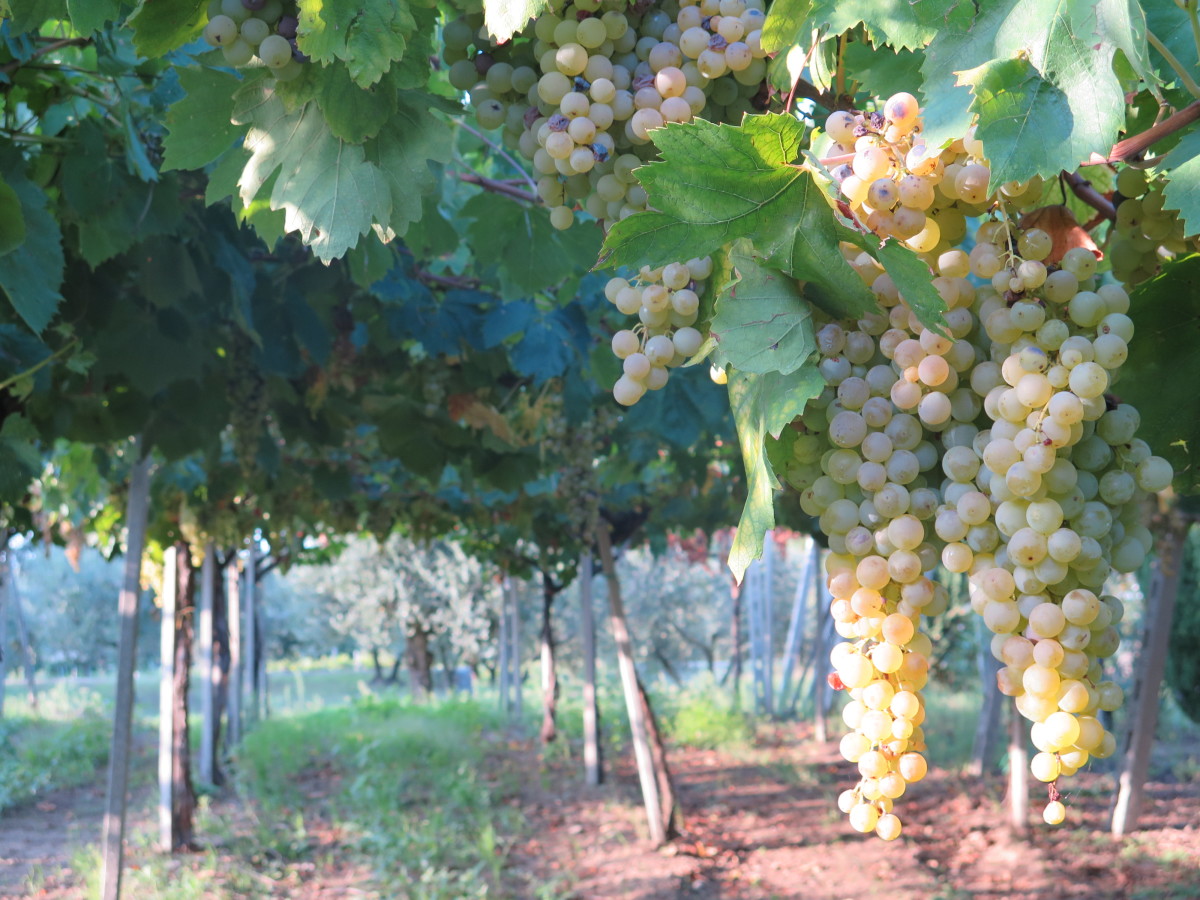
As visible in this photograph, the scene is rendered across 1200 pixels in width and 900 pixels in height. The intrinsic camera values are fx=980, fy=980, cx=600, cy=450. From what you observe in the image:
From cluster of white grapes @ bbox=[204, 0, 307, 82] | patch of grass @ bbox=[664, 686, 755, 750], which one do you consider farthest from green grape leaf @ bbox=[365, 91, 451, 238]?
patch of grass @ bbox=[664, 686, 755, 750]

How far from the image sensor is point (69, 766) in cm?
1150

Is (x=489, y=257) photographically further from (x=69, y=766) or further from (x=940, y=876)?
(x=69, y=766)

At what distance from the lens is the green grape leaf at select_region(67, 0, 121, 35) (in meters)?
0.92

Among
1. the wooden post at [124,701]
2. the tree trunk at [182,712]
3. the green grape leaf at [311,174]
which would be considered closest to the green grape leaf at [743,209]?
the green grape leaf at [311,174]

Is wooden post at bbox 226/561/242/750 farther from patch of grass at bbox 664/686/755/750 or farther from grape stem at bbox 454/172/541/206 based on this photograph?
grape stem at bbox 454/172/541/206

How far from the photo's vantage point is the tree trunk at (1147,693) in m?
6.68

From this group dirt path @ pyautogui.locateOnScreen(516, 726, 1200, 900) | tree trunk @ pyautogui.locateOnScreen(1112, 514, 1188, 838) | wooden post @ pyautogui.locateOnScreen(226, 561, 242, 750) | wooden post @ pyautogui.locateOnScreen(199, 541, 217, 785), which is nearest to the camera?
dirt path @ pyautogui.locateOnScreen(516, 726, 1200, 900)

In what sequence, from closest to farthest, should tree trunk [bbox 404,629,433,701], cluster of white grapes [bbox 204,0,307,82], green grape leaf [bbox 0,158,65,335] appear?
cluster of white grapes [bbox 204,0,307,82] → green grape leaf [bbox 0,158,65,335] → tree trunk [bbox 404,629,433,701]

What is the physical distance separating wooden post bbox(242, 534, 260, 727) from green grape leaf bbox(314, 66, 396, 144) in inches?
382

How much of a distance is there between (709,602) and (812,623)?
15.3 ft

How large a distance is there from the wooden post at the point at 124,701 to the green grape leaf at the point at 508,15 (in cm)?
324

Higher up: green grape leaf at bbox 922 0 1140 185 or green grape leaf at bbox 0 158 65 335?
green grape leaf at bbox 0 158 65 335

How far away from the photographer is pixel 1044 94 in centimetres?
63

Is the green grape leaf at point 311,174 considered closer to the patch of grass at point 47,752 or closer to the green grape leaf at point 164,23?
the green grape leaf at point 164,23
